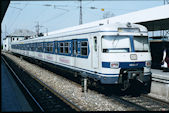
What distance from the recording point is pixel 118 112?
688cm

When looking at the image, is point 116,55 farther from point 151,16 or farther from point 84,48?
point 151,16

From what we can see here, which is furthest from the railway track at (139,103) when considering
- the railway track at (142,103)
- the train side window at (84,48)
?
the train side window at (84,48)

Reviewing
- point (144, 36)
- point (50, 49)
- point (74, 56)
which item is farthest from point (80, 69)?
point (50, 49)

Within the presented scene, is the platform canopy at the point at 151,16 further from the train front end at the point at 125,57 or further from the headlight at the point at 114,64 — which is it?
the headlight at the point at 114,64

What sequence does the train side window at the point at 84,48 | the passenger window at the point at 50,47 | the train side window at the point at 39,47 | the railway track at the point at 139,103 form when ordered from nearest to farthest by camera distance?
the railway track at the point at 139,103
the train side window at the point at 84,48
the passenger window at the point at 50,47
the train side window at the point at 39,47

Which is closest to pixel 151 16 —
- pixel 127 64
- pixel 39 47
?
pixel 127 64

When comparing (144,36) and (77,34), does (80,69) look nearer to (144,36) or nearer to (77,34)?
(77,34)

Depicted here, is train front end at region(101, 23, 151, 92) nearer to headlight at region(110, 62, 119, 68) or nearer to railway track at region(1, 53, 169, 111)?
headlight at region(110, 62, 119, 68)

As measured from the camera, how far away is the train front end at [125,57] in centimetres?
837

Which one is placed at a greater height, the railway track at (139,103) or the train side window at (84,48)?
the train side window at (84,48)

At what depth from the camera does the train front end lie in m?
A: 8.37

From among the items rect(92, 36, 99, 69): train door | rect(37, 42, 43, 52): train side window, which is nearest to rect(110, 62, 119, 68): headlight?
rect(92, 36, 99, 69): train door

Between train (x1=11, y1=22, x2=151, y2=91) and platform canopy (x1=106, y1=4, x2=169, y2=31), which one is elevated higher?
platform canopy (x1=106, y1=4, x2=169, y2=31)

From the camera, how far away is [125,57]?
849 centimetres
